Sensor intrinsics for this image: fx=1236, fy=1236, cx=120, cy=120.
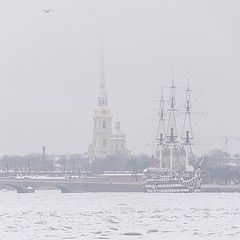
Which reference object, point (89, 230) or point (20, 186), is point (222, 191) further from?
point (89, 230)

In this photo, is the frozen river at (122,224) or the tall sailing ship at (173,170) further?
the tall sailing ship at (173,170)

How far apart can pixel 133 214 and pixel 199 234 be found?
17621 mm

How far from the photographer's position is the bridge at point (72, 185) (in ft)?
470

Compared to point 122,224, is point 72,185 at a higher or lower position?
higher

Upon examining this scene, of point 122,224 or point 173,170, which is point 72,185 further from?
point 122,224

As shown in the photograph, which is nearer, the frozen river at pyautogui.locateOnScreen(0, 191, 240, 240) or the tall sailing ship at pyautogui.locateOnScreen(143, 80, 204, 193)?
the frozen river at pyautogui.locateOnScreen(0, 191, 240, 240)

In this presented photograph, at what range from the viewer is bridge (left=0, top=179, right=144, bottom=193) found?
143m

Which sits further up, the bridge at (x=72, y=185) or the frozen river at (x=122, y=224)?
the bridge at (x=72, y=185)

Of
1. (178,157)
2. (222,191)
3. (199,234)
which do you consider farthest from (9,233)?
(178,157)

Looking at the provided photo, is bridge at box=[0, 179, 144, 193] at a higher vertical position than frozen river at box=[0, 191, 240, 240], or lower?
higher

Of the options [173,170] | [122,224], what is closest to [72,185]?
[173,170]

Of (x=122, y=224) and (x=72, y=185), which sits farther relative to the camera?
(x=72, y=185)

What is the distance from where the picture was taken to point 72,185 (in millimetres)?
143750

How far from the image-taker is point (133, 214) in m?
67.6
